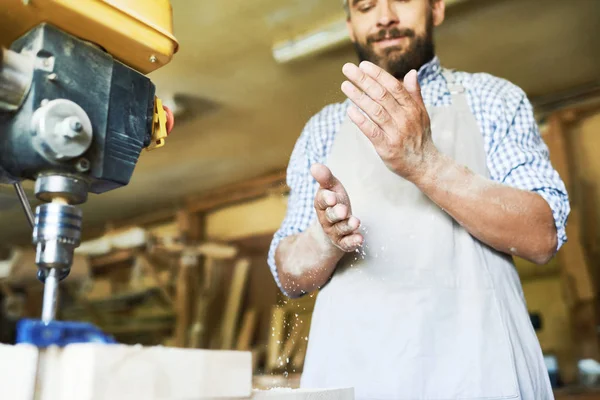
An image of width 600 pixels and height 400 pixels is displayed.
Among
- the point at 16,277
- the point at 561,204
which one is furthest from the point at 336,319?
the point at 16,277

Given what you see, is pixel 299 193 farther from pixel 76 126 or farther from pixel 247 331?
pixel 247 331

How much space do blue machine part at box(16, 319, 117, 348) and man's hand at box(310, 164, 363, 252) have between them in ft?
1.32

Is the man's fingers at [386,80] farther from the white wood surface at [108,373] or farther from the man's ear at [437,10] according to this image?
the man's ear at [437,10]

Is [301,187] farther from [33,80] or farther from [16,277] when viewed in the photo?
[16,277]

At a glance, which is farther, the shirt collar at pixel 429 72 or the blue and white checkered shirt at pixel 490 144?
the shirt collar at pixel 429 72

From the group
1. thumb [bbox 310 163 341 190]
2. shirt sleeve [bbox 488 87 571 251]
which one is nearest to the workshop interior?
thumb [bbox 310 163 341 190]

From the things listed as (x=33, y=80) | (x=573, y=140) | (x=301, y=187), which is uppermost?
(x=573, y=140)

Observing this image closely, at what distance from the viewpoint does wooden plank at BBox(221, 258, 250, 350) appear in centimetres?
438

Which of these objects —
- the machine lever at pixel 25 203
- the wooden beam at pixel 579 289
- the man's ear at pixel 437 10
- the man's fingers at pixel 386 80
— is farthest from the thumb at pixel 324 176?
the wooden beam at pixel 579 289

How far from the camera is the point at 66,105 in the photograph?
508mm

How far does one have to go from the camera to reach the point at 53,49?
52 cm

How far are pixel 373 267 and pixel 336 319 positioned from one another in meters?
0.11

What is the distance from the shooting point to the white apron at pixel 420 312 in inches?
34.4

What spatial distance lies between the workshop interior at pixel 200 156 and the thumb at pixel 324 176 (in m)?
0.21
